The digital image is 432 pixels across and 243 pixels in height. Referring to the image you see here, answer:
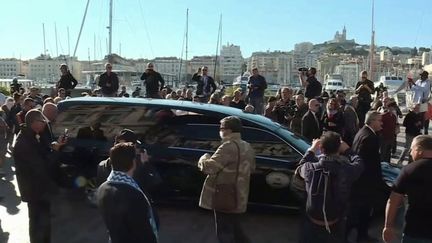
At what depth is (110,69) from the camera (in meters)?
12.9

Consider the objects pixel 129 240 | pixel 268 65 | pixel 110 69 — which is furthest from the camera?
pixel 268 65

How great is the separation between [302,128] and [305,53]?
616 feet

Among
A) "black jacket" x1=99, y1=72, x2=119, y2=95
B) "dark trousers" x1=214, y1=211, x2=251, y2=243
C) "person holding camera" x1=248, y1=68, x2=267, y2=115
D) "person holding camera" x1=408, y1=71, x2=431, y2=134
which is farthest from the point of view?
"person holding camera" x1=248, y1=68, x2=267, y2=115

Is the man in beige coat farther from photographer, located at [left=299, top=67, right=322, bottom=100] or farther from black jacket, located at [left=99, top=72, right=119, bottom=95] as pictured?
photographer, located at [left=299, top=67, right=322, bottom=100]

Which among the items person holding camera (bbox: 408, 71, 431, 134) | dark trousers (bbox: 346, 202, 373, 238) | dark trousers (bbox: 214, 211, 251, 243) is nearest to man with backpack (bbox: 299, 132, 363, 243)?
dark trousers (bbox: 214, 211, 251, 243)

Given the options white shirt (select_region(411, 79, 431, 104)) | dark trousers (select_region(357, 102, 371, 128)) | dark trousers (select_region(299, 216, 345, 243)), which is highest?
white shirt (select_region(411, 79, 431, 104))

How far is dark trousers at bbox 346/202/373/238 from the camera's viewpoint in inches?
242

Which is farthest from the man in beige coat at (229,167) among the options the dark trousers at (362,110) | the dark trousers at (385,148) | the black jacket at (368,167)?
the dark trousers at (362,110)

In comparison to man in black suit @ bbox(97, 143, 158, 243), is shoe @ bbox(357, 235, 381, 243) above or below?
below

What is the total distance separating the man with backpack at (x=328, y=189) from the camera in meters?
4.54

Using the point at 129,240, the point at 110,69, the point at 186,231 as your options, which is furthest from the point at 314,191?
the point at 110,69

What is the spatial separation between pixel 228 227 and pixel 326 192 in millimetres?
1201

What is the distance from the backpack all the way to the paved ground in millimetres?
1919

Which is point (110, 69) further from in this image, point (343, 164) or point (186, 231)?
point (343, 164)
